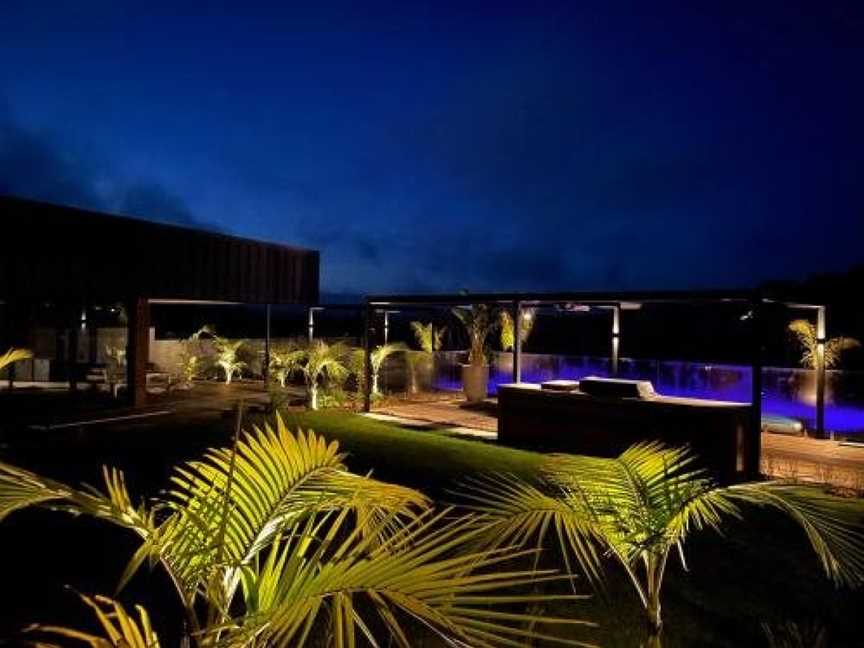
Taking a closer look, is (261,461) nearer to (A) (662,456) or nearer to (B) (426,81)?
(A) (662,456)

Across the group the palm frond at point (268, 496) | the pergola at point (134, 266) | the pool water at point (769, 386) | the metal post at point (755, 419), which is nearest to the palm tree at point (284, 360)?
the pergola at point (134, 266)

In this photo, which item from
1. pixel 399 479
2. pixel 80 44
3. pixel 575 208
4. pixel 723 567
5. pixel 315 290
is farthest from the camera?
pixel 575 208

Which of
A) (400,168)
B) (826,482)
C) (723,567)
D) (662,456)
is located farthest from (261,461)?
(400,168)

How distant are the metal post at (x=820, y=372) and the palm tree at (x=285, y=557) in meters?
10.6

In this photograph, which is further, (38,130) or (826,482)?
(38,130)

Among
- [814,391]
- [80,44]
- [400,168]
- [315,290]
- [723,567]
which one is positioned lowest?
[723,567]

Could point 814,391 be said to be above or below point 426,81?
below

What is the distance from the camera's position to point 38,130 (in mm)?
42438

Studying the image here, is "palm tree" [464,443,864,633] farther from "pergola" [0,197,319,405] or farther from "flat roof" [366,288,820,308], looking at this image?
"pergola" [0,197,319,405]

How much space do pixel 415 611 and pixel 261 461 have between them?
1168 mm

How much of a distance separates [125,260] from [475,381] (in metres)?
8.00

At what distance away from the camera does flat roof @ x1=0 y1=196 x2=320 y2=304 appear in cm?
977

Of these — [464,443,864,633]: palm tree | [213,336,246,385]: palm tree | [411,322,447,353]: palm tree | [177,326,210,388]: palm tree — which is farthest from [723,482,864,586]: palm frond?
[213,336,246,385]: palm tree

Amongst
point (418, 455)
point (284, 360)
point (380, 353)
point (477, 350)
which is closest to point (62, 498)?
point (418, 455)
